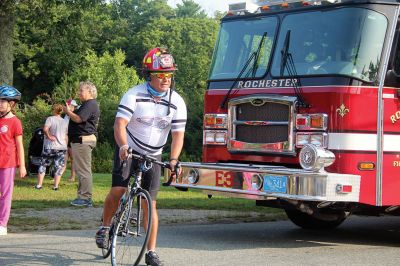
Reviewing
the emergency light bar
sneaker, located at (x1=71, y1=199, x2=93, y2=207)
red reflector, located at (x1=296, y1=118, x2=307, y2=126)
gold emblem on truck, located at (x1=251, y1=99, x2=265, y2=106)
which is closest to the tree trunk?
sneaker, located at (x1=71, y1=199, x2=93, y2=207)

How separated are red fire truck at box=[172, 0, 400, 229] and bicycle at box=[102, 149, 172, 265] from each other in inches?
81.3

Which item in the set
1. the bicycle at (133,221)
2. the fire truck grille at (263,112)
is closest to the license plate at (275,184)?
the fire truck grille at (263,112)

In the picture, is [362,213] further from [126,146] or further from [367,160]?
[126,146]

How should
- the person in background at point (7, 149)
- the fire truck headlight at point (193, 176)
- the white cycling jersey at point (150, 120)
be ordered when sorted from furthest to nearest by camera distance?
the fire truck headlight at point (193, 176)
the person in background at point (7, 149)
the white cycling jersey at point (150, 120)

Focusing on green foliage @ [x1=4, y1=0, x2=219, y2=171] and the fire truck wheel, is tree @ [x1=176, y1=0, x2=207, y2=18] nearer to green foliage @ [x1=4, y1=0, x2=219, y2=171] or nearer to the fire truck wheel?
green foliage @ [x1=4, y1=0, x2=219, y2=171]

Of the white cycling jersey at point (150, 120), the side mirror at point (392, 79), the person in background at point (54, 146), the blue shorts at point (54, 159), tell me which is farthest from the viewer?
the person in background at point (54, 146)

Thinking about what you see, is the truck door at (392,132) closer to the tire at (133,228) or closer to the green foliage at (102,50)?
the tire at (133,228)

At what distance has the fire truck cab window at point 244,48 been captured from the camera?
10039 mm

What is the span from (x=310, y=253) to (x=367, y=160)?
4.09 ft

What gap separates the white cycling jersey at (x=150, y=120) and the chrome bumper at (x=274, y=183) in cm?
171

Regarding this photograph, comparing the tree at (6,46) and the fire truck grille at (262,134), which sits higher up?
the tree at (6,46)

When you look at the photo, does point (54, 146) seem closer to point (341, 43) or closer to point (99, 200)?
point (99, 200)

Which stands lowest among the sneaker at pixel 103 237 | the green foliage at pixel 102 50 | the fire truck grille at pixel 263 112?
the sneaker at pixel 103 237

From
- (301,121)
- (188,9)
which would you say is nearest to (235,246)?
(301,121)
